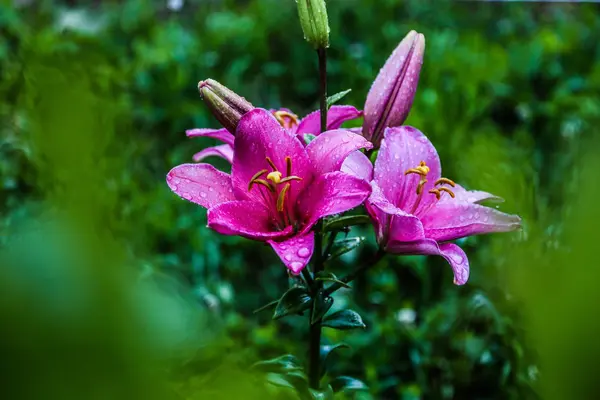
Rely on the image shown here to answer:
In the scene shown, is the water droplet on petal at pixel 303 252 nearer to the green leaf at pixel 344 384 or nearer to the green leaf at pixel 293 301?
the green leaf at pixel 293 301

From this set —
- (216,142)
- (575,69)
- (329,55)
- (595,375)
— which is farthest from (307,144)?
(575,69)

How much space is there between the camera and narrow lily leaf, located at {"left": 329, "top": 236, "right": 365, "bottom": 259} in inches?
29.7

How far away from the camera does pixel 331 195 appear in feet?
2.15

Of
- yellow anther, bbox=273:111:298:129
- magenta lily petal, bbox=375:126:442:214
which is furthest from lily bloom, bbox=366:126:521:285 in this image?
yellow anther, bbox=273:111:298:129

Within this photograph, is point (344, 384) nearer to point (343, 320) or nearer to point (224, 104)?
point (343, 320)

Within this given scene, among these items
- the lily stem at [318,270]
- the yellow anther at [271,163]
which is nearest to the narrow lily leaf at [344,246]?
the lily stem at [318,270]

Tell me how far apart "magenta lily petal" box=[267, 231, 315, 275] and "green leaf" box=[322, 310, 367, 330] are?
0.44 ft

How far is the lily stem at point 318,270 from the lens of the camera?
2.31 ft

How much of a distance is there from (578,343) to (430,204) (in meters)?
0.58

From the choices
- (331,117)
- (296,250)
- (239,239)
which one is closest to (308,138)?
(331,117)

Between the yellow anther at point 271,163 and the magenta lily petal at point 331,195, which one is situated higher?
the yellow anther at point 271,163

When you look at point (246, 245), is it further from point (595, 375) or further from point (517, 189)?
point (595, 375)

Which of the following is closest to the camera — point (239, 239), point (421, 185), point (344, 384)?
point (421, 185)

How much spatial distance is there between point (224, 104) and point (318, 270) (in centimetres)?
19
